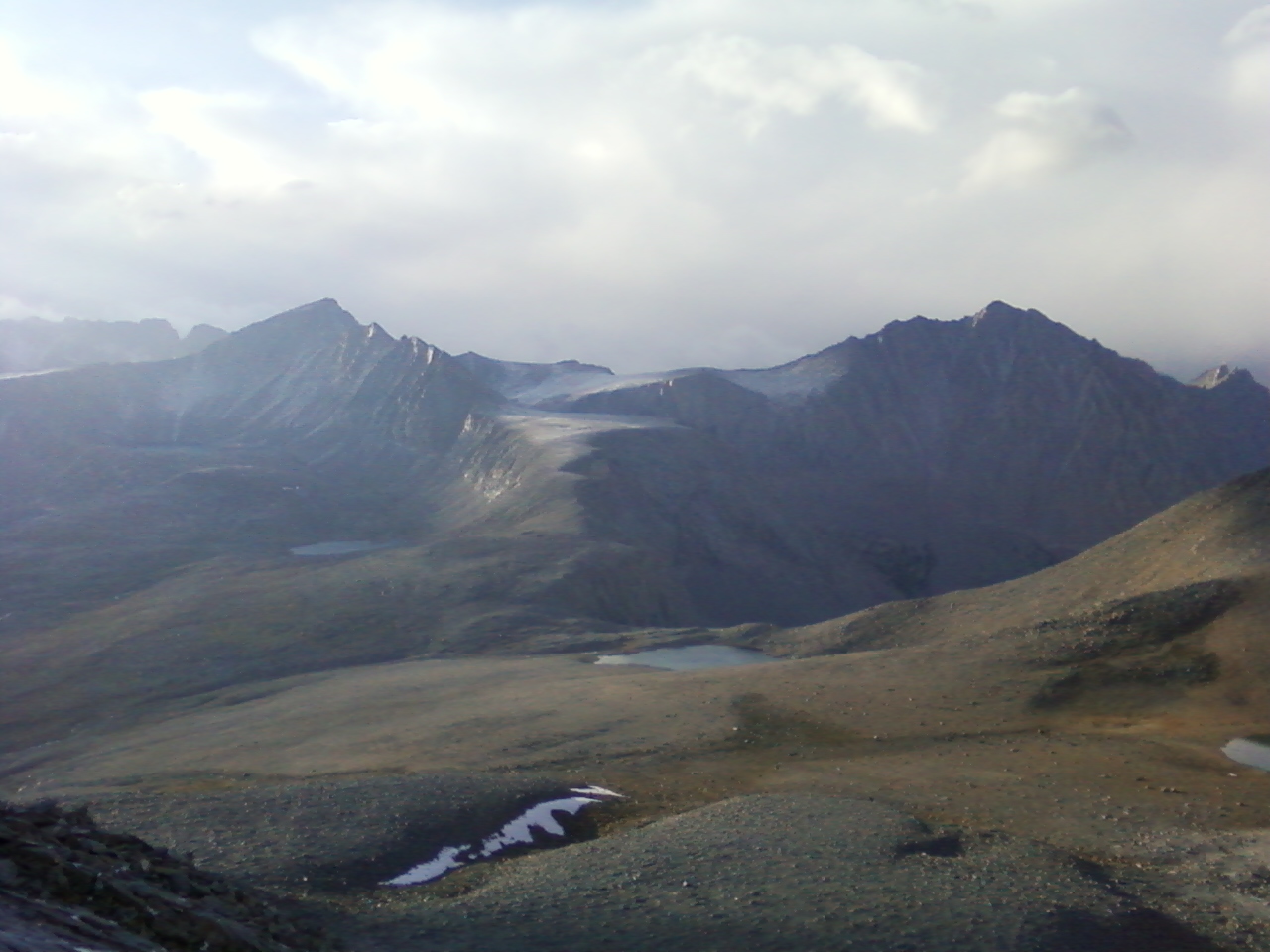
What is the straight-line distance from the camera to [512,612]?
3942 inches

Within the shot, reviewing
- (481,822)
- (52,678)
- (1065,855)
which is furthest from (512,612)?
(1065,855)

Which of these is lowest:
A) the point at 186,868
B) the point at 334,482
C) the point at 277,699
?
the point at 277,699

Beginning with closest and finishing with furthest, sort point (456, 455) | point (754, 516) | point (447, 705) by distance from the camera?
point (447, 705)
point (754, 516)
point (456, 455)

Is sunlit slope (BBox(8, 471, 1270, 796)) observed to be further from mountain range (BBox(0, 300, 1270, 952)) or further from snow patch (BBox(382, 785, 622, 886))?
snow patch (BBox(382, 785, 622, 886))

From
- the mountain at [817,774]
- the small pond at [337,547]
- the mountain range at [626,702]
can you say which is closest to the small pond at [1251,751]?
the mountain at [817,774]

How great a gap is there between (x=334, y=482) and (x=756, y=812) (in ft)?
472

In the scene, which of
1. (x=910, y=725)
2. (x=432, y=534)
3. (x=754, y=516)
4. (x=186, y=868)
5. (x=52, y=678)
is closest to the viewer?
(x=186, y=868)

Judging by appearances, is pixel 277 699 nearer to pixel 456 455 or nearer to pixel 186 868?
pixel 186 868

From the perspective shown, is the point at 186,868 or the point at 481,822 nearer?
the point at 186,868

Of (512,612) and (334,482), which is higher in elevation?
(334,482)

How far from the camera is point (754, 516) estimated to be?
164 meters

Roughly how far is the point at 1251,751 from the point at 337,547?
114247 mm

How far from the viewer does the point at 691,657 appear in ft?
280

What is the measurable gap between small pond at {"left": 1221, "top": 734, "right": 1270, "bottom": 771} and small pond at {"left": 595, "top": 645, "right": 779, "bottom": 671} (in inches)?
1433
